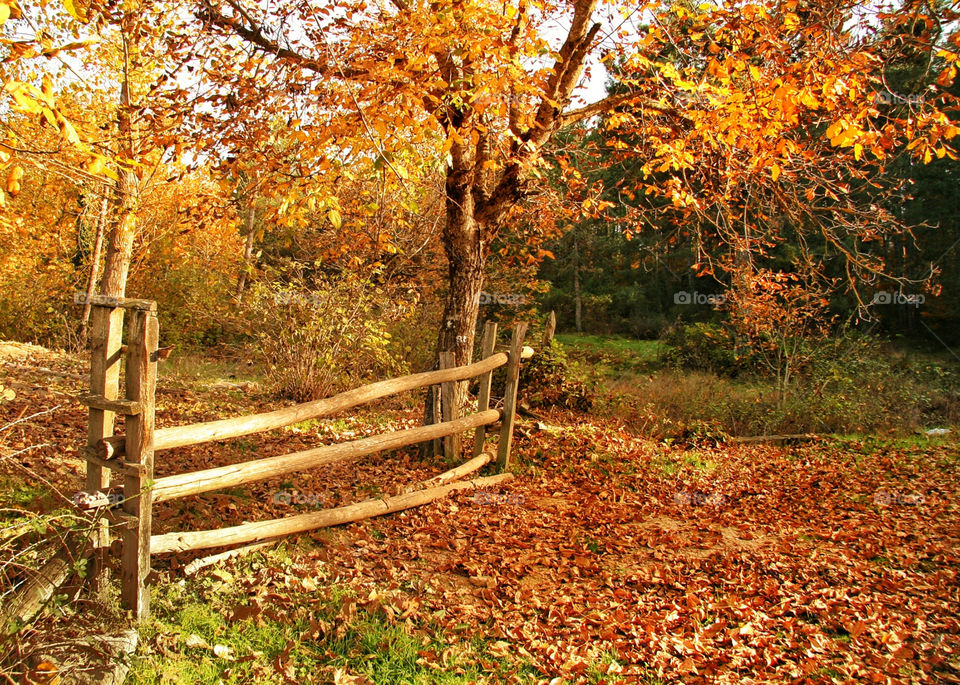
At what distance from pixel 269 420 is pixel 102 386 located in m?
0.98

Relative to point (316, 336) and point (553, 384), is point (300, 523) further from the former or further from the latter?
point (553, 384)

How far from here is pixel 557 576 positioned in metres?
4.65

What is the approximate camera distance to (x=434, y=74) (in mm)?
5348

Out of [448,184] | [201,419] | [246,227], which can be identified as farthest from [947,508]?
[246,227]

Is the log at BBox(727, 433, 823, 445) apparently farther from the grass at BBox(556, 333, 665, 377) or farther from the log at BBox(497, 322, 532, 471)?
the grass at BBox(556, 333, 665, 377)

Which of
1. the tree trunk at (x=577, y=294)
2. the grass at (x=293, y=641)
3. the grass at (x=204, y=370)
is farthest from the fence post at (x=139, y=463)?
the tree trunk at (x=577, y=294)

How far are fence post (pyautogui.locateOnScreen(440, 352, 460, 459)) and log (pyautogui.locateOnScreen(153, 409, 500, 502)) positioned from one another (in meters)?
0.27

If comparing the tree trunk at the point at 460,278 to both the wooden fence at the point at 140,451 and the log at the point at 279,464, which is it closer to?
the log at the point at 279,464

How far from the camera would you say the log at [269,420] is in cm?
348

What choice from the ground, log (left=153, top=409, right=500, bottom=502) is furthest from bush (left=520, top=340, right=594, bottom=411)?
log (left=153, top=409, right=500, bottom=502)

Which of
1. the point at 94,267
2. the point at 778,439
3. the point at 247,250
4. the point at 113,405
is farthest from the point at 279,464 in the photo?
the point at 247,250

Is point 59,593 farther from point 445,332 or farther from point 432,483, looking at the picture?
point 445,332

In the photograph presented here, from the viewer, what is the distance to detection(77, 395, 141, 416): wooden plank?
→ 332cm

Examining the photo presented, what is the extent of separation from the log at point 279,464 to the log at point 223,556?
431mm
